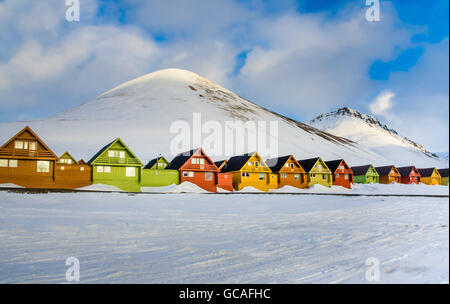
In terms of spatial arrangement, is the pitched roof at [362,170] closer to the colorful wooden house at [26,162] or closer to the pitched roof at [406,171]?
the pitched roof at [406,171]

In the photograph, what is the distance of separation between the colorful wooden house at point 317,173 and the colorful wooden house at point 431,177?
4440cm

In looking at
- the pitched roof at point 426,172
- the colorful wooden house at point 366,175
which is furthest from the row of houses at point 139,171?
the pitched roof at point 426,172

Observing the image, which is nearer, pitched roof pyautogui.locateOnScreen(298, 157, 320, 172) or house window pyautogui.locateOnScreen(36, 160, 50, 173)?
house window pyautogui.locateOnScreen(36, 160, 50, 173)

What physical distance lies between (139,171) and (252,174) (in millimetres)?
19453

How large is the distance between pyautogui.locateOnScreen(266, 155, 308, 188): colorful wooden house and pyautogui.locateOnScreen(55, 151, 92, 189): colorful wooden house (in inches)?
1235

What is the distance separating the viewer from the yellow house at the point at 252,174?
5469 cm

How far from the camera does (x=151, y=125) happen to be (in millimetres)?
137000

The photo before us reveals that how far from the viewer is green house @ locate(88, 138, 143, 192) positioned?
4397cm

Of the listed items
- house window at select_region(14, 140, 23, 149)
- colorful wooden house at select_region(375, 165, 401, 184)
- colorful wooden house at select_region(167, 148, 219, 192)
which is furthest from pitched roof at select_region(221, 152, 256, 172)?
colorful wooden house at select_region(375, 165, 401, 184)

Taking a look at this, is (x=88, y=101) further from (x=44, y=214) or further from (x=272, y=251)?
(x=272, y=251)

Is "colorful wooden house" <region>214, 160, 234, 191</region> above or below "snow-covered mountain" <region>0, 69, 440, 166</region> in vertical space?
below

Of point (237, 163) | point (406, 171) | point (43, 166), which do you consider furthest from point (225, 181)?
point (406, 171)

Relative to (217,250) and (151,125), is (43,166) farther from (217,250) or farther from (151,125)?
(151,125)

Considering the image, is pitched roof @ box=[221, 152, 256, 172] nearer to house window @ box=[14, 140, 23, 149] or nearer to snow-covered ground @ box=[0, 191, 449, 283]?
house window @ box=[14, 140, 23, 149]
